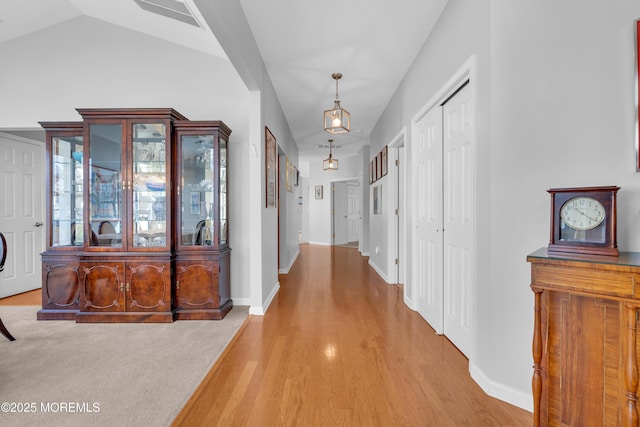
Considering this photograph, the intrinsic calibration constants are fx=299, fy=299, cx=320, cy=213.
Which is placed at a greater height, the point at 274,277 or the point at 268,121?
the point at 268,121

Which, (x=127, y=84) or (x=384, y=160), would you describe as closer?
(x=127, y=84)

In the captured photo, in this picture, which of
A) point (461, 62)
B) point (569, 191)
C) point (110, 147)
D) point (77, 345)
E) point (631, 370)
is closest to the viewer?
point (631, 370)

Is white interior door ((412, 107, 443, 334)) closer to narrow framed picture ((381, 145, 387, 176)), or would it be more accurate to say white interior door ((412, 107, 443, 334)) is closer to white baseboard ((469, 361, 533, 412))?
white baseboard ((469, 361, 533, 412))

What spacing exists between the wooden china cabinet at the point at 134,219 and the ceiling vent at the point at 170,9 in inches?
36.5

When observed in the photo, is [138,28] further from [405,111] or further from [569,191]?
[569,191]

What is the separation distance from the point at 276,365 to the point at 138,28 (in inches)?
159

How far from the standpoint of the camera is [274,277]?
4.36 metres

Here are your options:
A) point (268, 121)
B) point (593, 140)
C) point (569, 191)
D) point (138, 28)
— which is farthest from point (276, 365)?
point (138, 28)

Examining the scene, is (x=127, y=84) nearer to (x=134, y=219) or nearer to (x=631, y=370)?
(x=134, y=219)

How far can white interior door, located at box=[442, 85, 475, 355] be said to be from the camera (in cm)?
228

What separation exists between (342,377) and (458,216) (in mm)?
1536

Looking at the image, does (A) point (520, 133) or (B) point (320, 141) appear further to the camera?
(B) point (320, 141)

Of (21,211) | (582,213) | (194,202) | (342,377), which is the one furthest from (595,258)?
(21,211)

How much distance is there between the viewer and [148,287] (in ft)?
10.4
